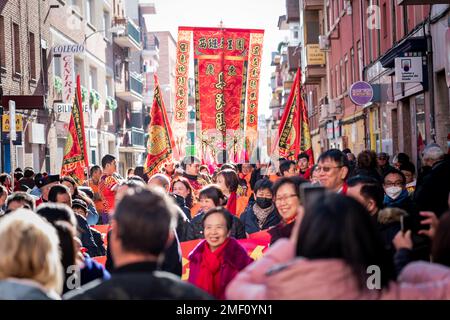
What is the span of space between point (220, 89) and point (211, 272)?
11.5 m

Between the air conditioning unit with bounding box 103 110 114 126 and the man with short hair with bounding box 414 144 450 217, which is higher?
the air conditioning unit with bounding box 103 110 114 126

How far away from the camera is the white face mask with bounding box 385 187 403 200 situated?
902cm

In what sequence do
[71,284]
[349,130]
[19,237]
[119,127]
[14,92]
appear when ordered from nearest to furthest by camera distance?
[19,237]
[71,284]
[14,92]
[349,130]
[119,127]

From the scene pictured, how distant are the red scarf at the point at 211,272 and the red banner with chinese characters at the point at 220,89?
434 inches

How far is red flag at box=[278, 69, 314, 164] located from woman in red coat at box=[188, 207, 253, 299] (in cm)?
902

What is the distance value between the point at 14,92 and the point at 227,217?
752 inches

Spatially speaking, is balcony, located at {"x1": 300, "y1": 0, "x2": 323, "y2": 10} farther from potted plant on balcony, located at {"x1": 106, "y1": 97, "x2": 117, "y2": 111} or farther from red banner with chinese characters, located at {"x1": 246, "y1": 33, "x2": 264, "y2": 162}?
red banner with chinese characters, located at {"x1": 246, "y1": 33, "x2": 264, "y2": 162}

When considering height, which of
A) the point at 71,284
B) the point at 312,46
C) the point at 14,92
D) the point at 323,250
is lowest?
the point at 71,284

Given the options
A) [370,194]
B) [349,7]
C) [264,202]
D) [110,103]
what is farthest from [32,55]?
[370,194]

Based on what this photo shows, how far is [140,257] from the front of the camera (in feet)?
11.4

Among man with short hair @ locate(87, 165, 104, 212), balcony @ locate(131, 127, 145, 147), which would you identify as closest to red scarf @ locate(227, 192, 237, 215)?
man with short hair @ locate(87, 165, 104, 212)

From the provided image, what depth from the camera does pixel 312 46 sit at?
41594 millimetres
